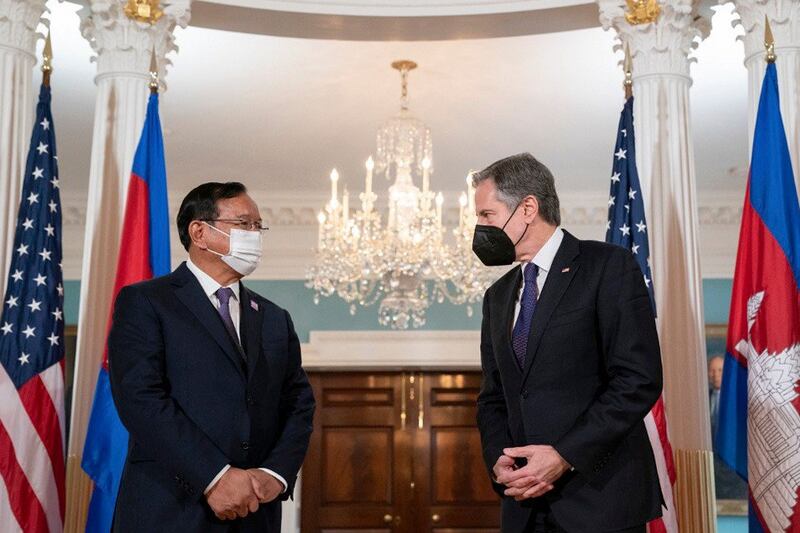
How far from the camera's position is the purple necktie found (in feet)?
9.70

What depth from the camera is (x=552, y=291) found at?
105 inches

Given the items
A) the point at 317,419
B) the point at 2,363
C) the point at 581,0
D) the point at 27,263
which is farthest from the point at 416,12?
the point at 317,419

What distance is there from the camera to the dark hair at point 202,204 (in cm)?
309

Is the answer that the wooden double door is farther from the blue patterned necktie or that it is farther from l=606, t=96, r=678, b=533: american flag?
the blue patterned necktie

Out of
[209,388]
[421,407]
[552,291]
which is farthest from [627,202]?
[421,407]

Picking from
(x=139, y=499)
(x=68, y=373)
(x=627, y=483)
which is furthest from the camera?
(x=68, y=373)

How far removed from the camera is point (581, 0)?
17.8ft

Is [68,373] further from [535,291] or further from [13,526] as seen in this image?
[535,291]

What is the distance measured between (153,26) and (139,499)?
3.01 m

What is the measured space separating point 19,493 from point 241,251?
164 centimetres

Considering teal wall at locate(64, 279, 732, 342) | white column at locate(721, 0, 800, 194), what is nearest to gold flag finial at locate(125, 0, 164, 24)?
white column at locate(721, 0, 800, 194)

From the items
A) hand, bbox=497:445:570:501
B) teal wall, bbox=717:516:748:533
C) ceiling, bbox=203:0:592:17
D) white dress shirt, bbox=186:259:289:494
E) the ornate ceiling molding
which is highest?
ceiling, bbox=203:0:592:17

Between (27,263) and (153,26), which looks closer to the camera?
(27,263)

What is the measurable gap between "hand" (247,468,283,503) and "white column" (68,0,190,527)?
2.04m
